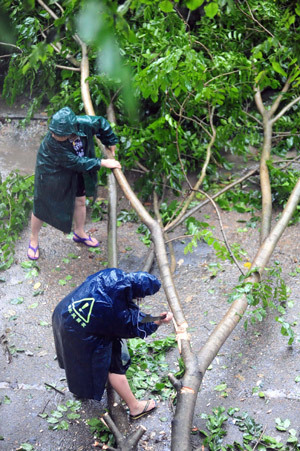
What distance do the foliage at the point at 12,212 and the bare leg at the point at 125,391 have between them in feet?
7.08

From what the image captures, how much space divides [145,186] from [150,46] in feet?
5.12

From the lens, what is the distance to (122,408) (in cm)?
388

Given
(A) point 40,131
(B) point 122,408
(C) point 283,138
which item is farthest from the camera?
(A) point 40,131

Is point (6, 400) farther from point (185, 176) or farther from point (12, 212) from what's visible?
point (185, 176)

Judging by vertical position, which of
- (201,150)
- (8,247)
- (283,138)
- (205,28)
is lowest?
(283,138)

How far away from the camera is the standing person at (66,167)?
492 centimetres

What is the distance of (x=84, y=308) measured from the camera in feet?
11.5

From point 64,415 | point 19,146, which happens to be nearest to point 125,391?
point 64,415

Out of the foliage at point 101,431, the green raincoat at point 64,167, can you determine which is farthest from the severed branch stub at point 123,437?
the green raincoat at point 64,167

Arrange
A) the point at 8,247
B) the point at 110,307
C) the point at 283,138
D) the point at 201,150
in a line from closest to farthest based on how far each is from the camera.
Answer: the point at 110,307
the point at 8,247
the point at 201,150
the point at 283,138

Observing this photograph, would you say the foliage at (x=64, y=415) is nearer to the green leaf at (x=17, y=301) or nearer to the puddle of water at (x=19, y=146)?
the green leaf at (x=17, y=301)

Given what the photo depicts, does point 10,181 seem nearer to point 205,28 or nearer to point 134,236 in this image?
point 134,236

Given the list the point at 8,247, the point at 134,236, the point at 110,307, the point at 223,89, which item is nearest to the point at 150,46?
the point at 223,89

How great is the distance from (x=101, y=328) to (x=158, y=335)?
130cm
